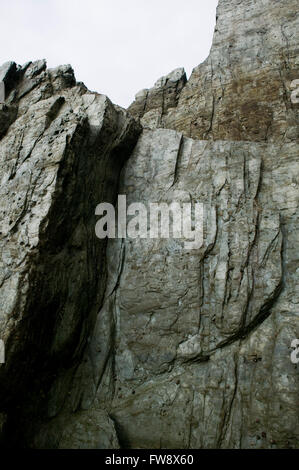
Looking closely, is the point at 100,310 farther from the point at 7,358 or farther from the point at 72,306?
the point at 7,358

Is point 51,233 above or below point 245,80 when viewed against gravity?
below

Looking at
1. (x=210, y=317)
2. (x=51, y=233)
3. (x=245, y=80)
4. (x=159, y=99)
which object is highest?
(x=159, y=99)

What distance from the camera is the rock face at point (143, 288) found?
683 cm

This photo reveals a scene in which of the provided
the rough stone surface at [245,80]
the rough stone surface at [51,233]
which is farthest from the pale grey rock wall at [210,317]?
the rough stone surface at [245,80]

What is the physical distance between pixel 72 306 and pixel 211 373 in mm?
3531

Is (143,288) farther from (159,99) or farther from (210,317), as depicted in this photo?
(159,99)

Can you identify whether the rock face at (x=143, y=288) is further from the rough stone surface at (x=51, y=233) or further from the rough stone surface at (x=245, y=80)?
the rough stone surface at (x=245, y=80)

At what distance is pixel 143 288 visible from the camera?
27.3 feet

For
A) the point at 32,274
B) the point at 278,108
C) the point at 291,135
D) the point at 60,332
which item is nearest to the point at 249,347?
the point at 60,332

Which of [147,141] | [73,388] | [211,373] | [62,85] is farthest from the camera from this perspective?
[62,85]

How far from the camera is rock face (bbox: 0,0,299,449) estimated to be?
6.83 meters

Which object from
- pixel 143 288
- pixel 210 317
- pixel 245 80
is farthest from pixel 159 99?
pixel 210 317

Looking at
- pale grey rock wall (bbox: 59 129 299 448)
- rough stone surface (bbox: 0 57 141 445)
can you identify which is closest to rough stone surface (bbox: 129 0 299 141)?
pale grey rock wall (bbox: 59 129 299 448)
